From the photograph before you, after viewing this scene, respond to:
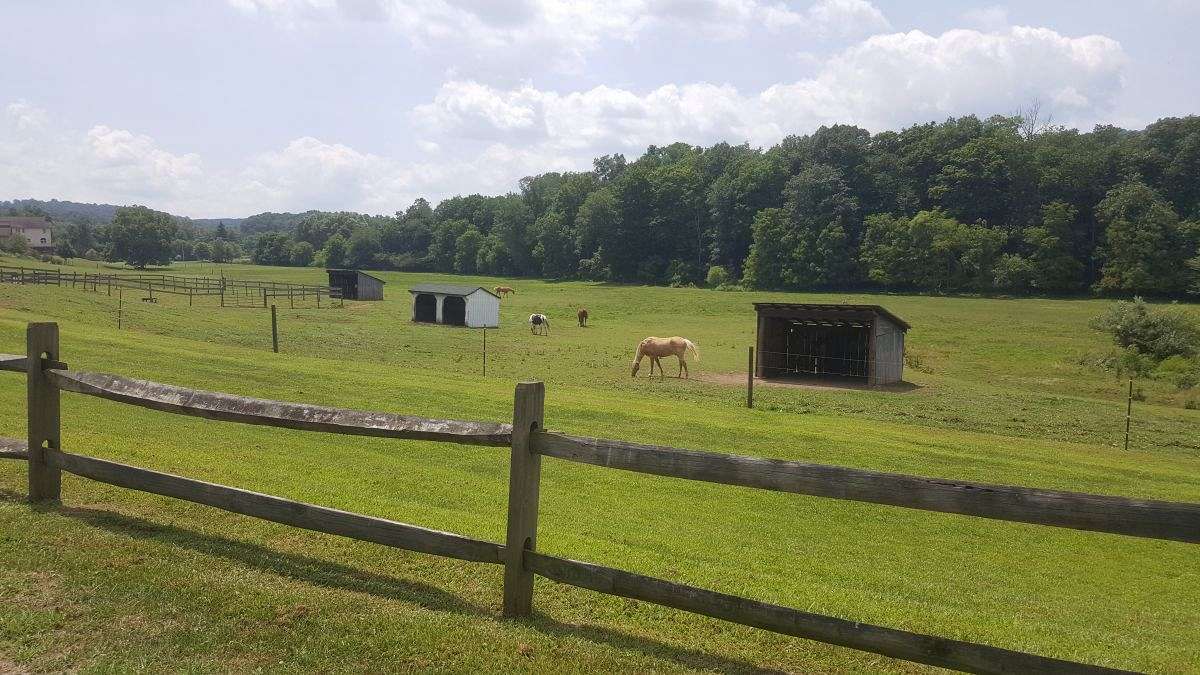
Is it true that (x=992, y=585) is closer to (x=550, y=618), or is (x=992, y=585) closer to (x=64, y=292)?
(x=550, y=618)

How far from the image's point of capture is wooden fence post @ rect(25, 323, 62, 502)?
246 inches

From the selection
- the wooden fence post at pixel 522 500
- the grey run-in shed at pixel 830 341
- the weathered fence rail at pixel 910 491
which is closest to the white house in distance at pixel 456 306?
the grey run-in shed at pixel 830 341

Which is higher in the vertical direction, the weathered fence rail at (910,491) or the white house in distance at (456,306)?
the weathered fence rail at (910,491)

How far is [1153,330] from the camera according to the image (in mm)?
39781

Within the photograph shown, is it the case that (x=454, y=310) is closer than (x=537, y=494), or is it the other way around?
(x=537, y=494)

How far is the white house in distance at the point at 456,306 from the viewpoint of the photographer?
52.5 m

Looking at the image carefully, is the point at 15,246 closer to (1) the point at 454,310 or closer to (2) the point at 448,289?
(2) the point at 448,289

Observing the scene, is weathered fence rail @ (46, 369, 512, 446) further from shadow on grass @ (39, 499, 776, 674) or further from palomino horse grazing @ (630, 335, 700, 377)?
palomino horse grazing @ (630, 335, 700, 377)

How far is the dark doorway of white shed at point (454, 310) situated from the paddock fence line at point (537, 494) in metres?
46.2

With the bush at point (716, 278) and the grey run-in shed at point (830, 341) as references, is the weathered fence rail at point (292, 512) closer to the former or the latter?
the grey run-in shed at point (830, 341)

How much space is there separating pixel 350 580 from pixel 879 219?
319ft

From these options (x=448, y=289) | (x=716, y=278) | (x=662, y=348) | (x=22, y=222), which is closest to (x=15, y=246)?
(x=22, y=222)

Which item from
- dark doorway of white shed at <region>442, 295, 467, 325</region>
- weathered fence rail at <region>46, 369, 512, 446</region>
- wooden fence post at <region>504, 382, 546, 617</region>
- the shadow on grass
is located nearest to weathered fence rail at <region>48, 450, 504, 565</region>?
wooden fence post at <region>504, 382, 546, 617</region>

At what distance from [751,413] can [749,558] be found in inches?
489
